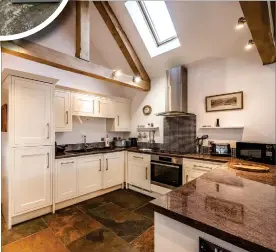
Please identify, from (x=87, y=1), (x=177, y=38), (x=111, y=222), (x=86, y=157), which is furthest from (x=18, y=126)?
(x=177, y=38)

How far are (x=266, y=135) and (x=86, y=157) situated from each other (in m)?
2.80

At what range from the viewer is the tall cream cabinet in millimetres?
2121

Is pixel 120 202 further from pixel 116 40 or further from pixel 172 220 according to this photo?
pixel 116 40

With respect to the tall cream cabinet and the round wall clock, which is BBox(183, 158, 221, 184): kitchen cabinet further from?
the tall cream cabinet

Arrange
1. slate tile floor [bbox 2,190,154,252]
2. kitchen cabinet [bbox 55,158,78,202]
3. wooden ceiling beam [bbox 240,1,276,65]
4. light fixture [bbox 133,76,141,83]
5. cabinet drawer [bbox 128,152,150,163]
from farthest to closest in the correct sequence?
1. light fixture [bbox 133,76,141,83]
2. cabinet drawer [bbox 128,152,150,163]
3. kitchen cabinet [bbox 55,158,78,202]
4. slate tile floor [bbox 2,190,154,252]
5. wooden ceiling beam [bbox 240,1,276,65]

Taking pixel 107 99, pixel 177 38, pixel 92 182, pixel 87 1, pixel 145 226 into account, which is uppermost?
pixel 87 1

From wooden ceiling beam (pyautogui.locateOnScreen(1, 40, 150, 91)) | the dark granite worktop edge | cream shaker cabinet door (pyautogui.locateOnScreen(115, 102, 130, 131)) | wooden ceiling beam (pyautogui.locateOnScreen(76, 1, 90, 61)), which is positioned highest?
wooden ceiling beam (pyautogui.locateOnScreen(76, 1, 90, 61))

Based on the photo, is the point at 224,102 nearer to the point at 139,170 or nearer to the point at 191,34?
the point at 191,34

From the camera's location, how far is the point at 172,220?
2.91 ft

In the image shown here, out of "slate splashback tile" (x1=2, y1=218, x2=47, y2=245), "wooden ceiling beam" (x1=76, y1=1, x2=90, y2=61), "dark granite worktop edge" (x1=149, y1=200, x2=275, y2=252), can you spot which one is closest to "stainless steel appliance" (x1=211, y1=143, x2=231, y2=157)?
"dark granite worktop edge" (x1=149, y1=200, x2=275, y2=252)

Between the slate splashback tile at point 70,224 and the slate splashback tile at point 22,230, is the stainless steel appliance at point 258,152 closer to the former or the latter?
the slate splashback tile at point 70,224

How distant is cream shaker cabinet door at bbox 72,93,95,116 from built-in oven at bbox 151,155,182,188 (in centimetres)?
149

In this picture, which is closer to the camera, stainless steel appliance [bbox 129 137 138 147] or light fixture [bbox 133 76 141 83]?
light fixture [bbox 133 76 141 83]

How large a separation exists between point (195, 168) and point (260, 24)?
6.23ft
